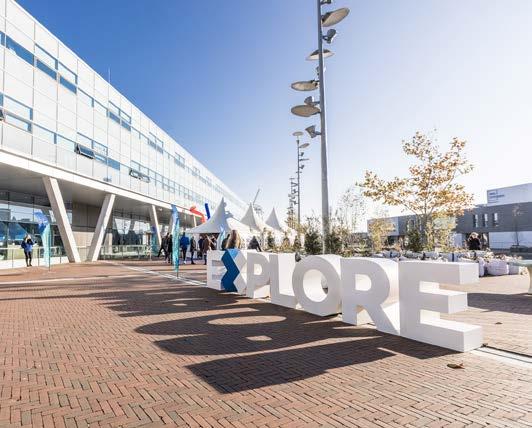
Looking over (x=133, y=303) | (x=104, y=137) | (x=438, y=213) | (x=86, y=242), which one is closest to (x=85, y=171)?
(x=104, y=137)

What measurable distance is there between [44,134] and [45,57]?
4421 mm

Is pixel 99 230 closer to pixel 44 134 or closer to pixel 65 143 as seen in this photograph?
pixel 65 143

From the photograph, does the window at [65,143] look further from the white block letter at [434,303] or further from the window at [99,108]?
the white block letter at [434,303]

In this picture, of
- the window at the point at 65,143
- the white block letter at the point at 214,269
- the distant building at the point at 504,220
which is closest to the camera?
the white block letter at the point at 214,269

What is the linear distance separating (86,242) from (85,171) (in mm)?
9639

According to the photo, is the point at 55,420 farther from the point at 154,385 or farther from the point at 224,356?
the point at 224,356

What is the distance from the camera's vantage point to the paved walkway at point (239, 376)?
3186 millimetres

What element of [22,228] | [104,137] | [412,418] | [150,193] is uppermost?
[104,137]

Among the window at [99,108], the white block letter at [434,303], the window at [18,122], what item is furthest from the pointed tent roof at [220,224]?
the white block letter at [434,303]

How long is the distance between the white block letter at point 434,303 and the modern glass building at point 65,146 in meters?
18.3

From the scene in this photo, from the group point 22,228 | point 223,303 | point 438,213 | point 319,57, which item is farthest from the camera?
point 22,228

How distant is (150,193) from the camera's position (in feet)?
108

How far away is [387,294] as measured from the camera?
5820mm

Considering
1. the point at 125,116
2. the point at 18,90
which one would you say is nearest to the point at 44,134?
the point at 18,90
